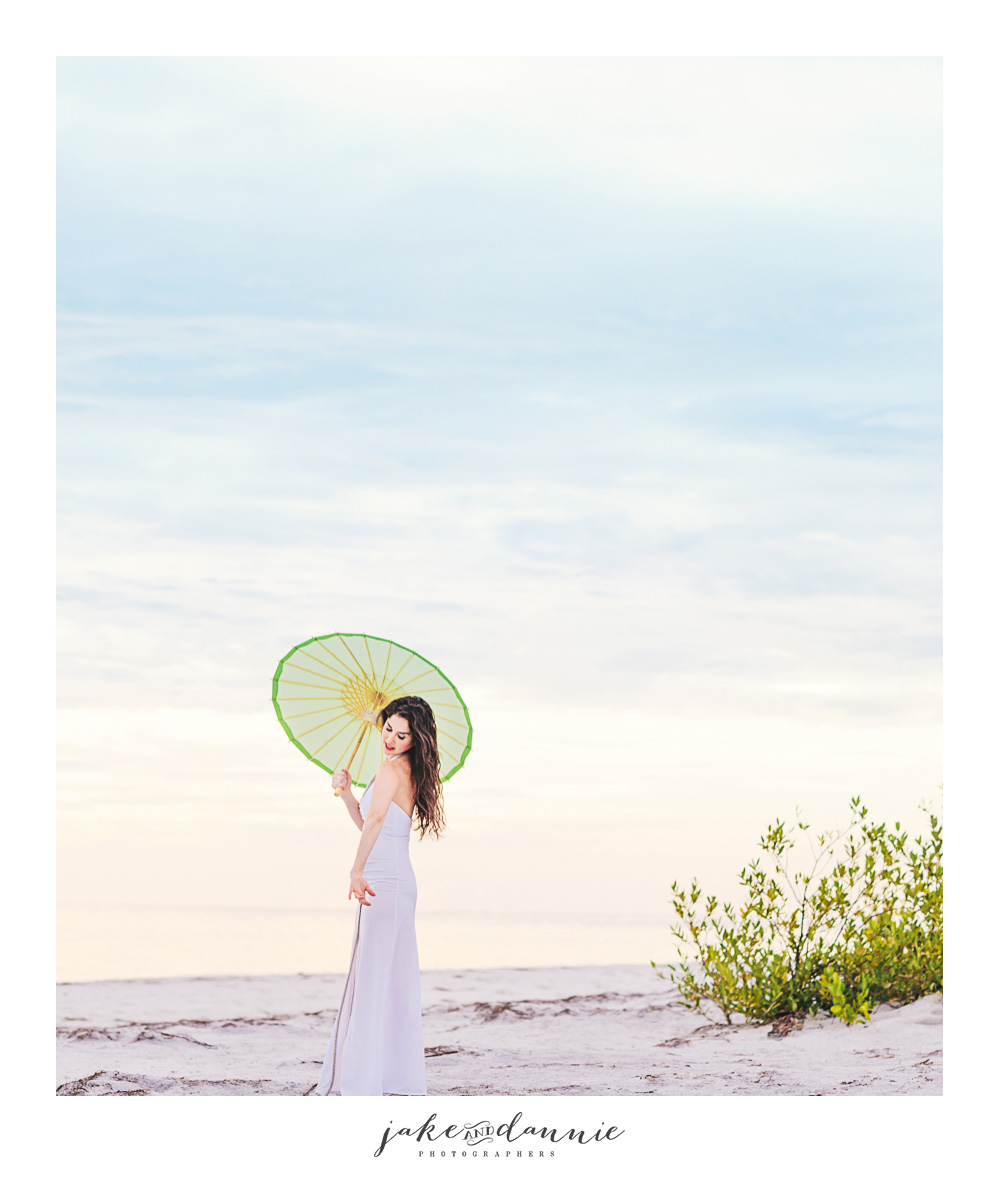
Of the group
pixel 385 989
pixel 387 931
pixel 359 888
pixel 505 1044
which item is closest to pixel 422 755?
pixel 359 888

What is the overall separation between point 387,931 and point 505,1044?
9.46ft

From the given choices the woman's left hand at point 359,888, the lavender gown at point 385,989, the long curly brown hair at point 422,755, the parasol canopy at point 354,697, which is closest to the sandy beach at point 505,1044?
the lavender gown at point 385,989

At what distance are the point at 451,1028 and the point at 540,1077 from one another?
2.28 meters

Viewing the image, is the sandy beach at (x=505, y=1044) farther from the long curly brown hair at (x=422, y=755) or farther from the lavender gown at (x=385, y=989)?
the long curly brown hair at (x=422, y=755)

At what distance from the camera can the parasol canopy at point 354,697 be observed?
6.93 m

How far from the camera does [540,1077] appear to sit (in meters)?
7.84

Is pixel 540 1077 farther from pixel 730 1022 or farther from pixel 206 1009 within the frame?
pixel 206 1009

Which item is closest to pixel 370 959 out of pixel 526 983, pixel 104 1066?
pixel 104 1066

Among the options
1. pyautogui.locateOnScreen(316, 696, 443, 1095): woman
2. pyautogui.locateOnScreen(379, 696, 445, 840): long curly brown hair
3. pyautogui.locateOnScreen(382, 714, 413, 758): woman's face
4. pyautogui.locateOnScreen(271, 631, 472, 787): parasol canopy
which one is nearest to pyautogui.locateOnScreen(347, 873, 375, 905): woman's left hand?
pyautogui.locateOnScreen(316, 696, 443, 1095): woman

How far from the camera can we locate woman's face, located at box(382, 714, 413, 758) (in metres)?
6.88

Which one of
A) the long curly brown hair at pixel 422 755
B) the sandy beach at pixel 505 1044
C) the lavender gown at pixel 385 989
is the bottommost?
the sandy beach at pixel 505 1044

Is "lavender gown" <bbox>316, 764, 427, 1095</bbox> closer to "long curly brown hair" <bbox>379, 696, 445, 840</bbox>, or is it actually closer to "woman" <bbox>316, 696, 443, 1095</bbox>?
"woman" <bbox>316, 696, 443, 1095</bbox>
